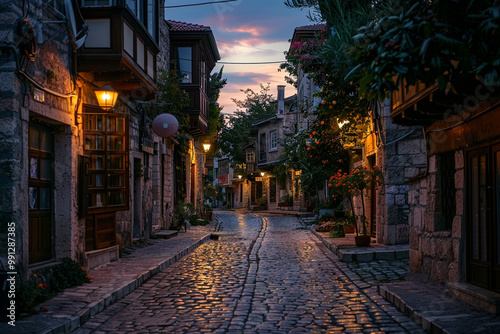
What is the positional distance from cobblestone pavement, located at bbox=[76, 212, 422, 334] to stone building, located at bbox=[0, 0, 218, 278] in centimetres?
153

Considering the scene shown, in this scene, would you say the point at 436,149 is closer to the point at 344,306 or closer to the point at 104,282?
the point at 344,306

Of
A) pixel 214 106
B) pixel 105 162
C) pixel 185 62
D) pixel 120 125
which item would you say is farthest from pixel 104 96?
pixel 214 106

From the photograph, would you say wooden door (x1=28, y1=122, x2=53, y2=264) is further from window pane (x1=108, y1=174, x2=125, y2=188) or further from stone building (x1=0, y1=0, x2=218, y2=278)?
window pane (x1=108, y1=174, x2=125, y2=188)

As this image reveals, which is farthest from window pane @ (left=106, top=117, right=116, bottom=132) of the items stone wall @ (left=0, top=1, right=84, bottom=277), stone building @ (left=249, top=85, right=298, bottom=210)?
stone building @ (left=249, top=85, right=298, bottom=210)

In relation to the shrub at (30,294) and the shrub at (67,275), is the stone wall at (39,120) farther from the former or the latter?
the shrub at (67,275)

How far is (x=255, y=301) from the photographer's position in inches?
286

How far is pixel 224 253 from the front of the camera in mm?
13266

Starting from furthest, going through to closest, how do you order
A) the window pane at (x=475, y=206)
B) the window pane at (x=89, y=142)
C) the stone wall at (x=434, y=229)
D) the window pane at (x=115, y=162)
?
the window pane at (x=115, y=162), the window pane at (x=89, y=142), the stone wall at (x=434, y=229), the window pane at (x=475, y=206)

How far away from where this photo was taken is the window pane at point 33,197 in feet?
25.7

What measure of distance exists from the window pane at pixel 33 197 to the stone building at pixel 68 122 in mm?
29

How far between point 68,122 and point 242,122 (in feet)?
137

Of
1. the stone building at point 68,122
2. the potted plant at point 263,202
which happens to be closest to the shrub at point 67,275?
the stone building at point 68,122

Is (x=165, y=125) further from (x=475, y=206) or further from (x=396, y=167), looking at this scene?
(x=475, y=206)

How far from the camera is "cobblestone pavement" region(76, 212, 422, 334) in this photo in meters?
5.87
